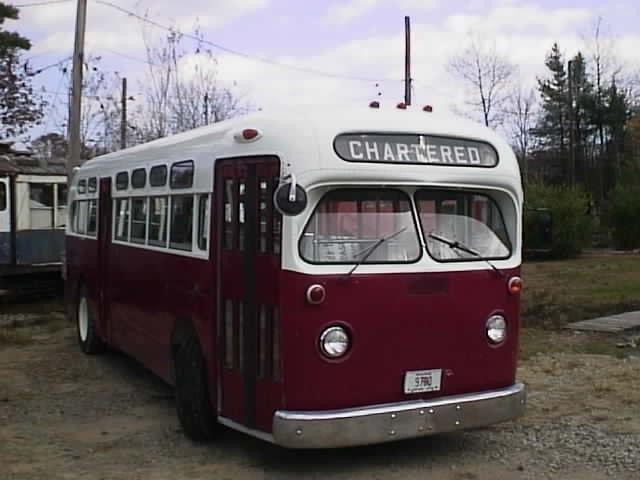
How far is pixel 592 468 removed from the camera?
21.6ft

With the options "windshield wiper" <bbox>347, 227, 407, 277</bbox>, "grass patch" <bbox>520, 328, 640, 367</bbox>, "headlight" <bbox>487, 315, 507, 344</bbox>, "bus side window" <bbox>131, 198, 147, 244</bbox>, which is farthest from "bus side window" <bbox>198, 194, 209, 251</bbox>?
"grass patch" <bbox>520, 328, 640, 367</bbox>

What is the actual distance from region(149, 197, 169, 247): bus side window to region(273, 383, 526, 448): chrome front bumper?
279cm

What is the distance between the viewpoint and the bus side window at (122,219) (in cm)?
980

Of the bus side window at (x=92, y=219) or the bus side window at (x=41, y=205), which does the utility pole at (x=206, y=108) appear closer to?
the bus side window at (x=41, y=205)

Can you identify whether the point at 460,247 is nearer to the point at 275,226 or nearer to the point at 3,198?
the point at 275,226

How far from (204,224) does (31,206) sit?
13.3 metres

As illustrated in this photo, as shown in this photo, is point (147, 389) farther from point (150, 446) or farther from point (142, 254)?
point (150, 446)

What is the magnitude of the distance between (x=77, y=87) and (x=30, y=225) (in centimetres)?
313

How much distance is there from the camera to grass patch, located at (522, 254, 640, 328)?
14906 mm

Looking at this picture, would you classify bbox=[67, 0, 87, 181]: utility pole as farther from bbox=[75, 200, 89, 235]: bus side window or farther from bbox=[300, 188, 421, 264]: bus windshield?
bbox=[300, 188, 421, 264]: bus windshield

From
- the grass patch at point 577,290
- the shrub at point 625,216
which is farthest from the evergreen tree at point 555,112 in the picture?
the grass patch at point 577,290

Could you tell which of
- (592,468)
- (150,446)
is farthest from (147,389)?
(592,468)

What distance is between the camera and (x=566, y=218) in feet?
108

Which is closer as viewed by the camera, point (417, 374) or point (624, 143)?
point (417, 374)
